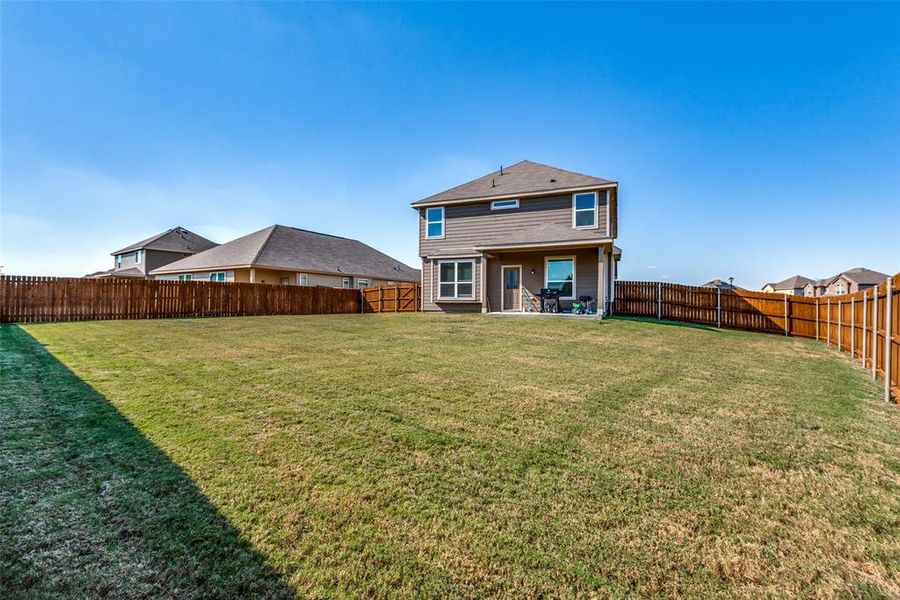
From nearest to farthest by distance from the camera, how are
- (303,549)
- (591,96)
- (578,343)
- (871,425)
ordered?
(303,549)
(871,425)
(578,343)
(591,96)

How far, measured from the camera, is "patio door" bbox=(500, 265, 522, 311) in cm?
1672

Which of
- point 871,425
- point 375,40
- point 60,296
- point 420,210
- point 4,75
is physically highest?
point 375,40

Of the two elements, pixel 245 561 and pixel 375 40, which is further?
pixel 375 40

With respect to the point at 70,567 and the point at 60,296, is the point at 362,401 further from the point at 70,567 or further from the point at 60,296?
the point at 60,296

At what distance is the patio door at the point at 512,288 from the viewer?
1672 centimetres

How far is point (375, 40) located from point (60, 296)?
14952 mm

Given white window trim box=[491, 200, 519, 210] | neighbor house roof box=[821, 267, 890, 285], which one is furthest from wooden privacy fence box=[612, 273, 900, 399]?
neighbor house roof box=[821, 267, 890, 285]

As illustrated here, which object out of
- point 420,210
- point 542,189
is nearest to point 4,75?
point 420,210

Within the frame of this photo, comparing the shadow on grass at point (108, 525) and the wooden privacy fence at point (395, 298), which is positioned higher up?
the wooden privacy fence at point (395, 298)

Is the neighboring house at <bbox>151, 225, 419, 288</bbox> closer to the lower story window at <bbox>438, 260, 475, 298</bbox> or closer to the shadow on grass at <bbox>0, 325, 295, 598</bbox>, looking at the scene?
the lower story window at <bbox>438, 260, 475, 298</bbox>

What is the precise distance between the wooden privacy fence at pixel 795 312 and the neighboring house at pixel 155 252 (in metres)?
34.7

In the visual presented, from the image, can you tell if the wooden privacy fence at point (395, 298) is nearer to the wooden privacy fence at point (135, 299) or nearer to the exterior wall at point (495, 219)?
the exterior wall at point (495, 219)

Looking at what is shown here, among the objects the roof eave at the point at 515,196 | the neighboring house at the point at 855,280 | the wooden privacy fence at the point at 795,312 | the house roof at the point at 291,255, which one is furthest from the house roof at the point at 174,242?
the neighboring house at the point at 855,280

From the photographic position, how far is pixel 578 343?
8867mm
